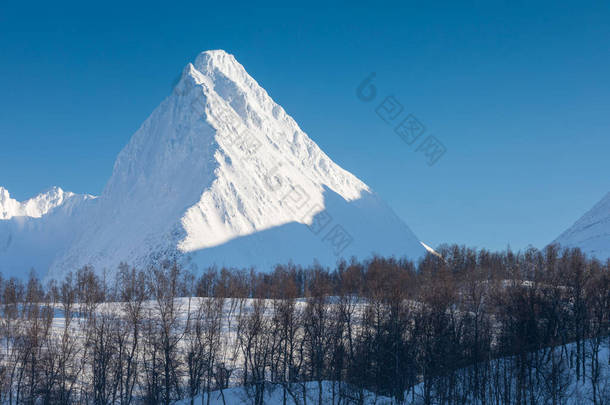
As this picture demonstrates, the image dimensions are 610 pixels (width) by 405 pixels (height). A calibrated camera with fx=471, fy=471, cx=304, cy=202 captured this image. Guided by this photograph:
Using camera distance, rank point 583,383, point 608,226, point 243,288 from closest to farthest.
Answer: point 583,383 < point 243,288 < point 608,226

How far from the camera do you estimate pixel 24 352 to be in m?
53.5

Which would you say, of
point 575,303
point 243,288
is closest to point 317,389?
point 575,303

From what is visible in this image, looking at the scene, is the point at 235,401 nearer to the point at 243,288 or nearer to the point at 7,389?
the point at 7,389

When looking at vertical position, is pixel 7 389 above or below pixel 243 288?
A: below

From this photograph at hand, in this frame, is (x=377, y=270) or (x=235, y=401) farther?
(x=377, y=270)

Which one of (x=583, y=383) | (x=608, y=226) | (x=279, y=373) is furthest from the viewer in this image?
(x=608, y=226)

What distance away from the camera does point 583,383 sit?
48438 millimetres

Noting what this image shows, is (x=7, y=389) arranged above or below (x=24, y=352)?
below

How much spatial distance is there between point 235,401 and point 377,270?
63571 millimetres

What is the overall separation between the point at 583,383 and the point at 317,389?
90.9 ft

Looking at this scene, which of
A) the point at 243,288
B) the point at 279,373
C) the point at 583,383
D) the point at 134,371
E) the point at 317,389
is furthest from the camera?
the point at 243,288

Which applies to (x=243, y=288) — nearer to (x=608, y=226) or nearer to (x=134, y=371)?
(x=134, y=371)

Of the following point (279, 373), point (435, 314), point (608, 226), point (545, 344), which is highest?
point (608, 226)

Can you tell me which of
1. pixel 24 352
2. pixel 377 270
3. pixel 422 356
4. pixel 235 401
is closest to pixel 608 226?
pixel 377 270
